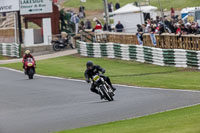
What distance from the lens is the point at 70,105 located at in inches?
745

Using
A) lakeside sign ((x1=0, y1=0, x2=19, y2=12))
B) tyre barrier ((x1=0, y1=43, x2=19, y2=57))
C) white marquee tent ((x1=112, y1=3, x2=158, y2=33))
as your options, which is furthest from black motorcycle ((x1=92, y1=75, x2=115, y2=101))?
lakeside sign ((x1=0, y1=0, x2=19, y2=12))

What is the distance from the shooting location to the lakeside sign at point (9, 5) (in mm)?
48919

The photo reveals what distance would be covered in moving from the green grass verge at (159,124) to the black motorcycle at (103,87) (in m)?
4.14

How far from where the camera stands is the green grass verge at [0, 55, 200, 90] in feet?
79.9

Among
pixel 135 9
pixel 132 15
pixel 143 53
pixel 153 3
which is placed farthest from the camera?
pixel 153 3

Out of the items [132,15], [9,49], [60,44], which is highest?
[132,15]

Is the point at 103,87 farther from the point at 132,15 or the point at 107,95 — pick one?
the point at 132,15

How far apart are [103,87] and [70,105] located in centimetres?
108

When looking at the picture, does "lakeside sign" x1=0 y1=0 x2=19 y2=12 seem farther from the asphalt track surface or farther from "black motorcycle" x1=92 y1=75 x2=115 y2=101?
"black motorcycle" x1=92 y1=75 x2=115 y2=101

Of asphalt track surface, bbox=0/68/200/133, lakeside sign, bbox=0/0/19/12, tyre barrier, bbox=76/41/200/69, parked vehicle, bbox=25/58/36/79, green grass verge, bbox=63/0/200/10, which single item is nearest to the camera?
asphalt track surface, bbox=0/68/200/133

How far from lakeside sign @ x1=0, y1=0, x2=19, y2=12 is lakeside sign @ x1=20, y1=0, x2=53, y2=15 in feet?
1.50

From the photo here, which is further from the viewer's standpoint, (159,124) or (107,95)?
(107,95)

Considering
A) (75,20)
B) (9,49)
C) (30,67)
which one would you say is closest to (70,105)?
(30,67)

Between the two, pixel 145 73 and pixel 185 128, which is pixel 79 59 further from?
pixel 185 128
